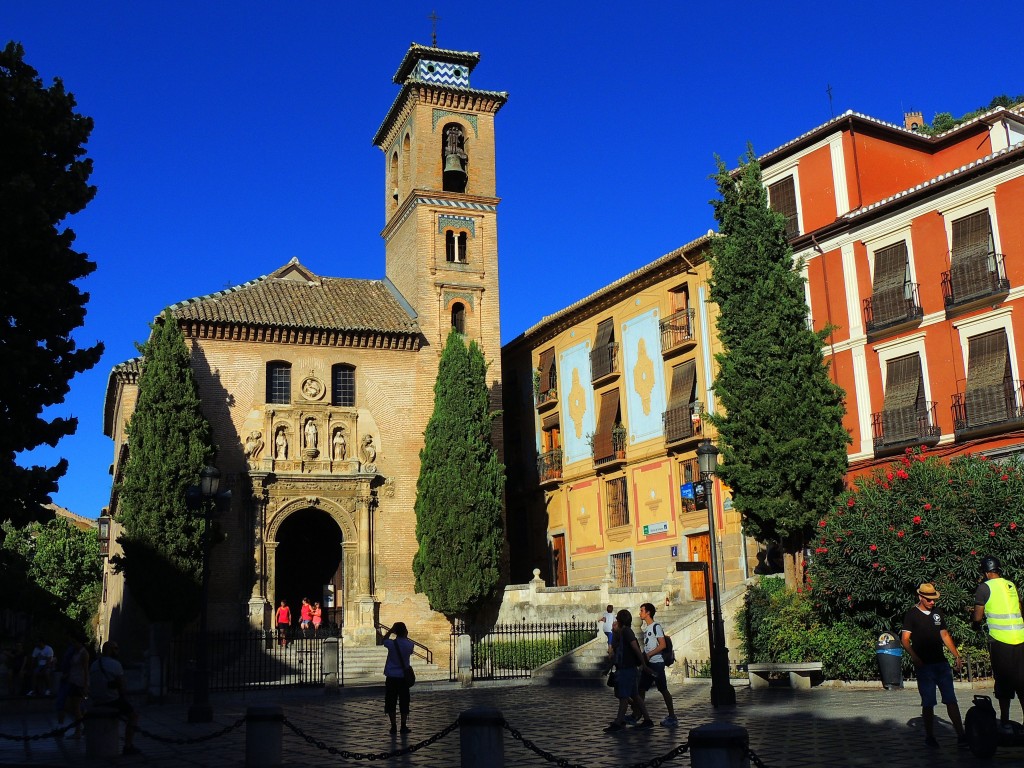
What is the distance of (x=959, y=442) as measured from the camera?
2327cm

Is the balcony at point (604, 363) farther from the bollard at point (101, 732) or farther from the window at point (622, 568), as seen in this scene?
the bollard at point (101, 732)

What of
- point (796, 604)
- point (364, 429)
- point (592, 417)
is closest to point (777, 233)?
point (796, 604)

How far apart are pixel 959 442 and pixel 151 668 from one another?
1841 centimetres

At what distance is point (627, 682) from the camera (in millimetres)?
12781

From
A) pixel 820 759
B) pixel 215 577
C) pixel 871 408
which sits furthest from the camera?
pixel 215 577

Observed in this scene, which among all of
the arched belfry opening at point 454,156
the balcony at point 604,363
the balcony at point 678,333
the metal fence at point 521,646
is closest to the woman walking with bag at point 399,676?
the metal fence at point 521,646

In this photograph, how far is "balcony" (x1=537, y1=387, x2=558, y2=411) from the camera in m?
37.5

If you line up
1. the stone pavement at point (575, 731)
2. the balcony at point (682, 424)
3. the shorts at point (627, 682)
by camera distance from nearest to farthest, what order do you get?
1. the stone pavement at point (575, 731)
2. the shorts at point (627, 682)
3. the balcony at point (682, 424)

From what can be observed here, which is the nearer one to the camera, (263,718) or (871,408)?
(263,718)

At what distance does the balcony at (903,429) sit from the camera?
24.0 m

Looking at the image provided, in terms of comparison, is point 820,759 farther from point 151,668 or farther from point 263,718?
point 151,668

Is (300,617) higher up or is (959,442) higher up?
(959,442)

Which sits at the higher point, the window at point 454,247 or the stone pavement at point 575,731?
the window at point 454,247

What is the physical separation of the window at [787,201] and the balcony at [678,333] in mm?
3771
